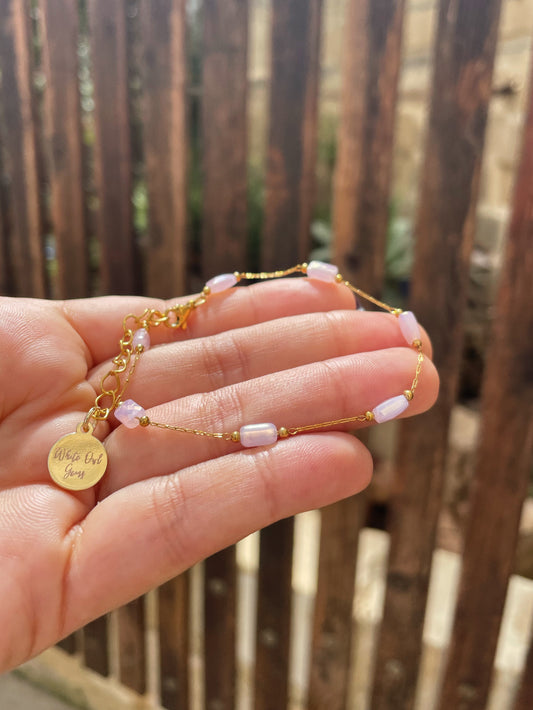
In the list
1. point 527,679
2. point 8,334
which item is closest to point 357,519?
point 527,679

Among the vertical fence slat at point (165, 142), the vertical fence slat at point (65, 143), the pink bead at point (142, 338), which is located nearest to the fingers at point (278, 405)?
the pink bead at point (142, 338)

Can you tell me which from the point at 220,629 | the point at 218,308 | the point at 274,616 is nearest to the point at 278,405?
the point at 218,308

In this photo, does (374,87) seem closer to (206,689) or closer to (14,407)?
(14,407)

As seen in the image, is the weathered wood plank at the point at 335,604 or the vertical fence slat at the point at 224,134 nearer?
the vertical fence slat at the point at 224,134

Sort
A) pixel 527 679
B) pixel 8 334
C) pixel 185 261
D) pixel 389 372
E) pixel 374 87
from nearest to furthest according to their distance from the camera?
pixel 389 372 < pixel 8 334 < pixel 374 87 < pixel 527 679 < pixel 185 261

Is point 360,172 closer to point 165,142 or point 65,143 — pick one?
point 165,142

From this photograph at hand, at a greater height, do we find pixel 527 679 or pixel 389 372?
pixel 389 372

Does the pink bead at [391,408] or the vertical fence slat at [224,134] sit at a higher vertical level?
the vertical fence slat at [224,134]

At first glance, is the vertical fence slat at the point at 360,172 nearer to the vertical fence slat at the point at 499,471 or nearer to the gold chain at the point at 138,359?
Answer: the gold chain at the point at 138,359
